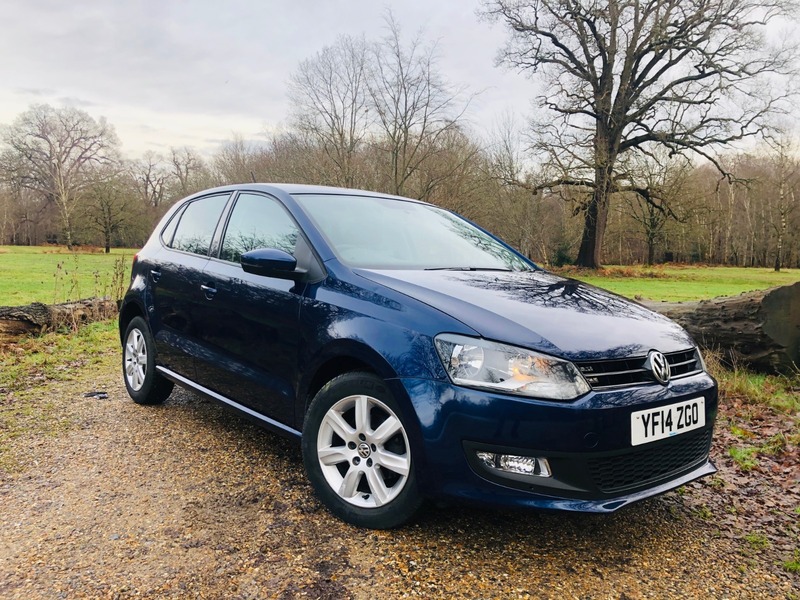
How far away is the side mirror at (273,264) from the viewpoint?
9.51 ft

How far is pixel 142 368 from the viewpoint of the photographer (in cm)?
454

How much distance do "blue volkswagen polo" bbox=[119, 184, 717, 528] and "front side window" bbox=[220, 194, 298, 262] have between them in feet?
0.04

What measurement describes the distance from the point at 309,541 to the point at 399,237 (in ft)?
5.75

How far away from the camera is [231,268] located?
3.49 meters

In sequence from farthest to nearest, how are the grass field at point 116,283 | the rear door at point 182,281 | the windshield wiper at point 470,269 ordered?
the grass field at point 116,283, the rear door at point 182,281, the windshield wiper at point 470,269

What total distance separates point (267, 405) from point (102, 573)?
1.11 metres

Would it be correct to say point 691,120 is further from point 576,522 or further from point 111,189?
point 111,189

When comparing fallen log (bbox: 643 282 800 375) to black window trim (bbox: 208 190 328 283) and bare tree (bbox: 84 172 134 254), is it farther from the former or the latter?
bare tree (bbox: 84 172 134 254)

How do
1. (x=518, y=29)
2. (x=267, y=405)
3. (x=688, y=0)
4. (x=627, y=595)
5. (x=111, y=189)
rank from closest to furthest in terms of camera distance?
(x=627, y=595) → (x=267, y=405) → (x=688, y=0) → (x=518, y=29) → (x=111, y=189)

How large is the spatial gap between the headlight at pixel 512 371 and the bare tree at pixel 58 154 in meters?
50.6

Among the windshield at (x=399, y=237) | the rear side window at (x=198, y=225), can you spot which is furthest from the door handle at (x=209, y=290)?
the windshield at (x=399, y=237)

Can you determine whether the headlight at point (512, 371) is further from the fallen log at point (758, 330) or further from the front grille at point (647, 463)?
the fallen log at point (758, 330)

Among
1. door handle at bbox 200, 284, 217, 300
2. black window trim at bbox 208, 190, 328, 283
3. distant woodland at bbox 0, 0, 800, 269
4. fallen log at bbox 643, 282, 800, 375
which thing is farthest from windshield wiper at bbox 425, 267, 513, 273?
distant woodland at bbox 0, 0, 800, 269

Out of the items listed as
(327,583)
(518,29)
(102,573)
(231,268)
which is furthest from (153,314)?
(518,29)
